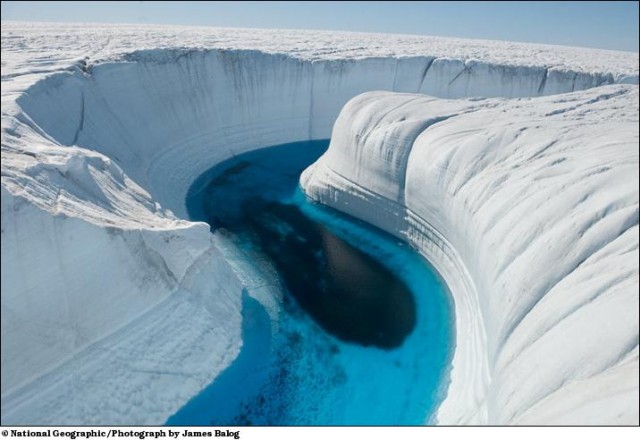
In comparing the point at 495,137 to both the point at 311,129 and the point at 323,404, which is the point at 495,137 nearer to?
the point at 323,404

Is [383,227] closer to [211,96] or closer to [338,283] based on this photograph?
[338,283]

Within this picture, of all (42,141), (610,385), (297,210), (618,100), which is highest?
(618,100)

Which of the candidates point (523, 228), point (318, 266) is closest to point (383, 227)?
point (318, 266)

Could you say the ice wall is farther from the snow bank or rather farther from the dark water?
the snow bank

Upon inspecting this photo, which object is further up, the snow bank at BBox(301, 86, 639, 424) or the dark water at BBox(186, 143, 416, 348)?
the snow bank at BBox(301, 86, 639, 424)

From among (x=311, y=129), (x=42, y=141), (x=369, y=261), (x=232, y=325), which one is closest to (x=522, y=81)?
(x=311, y=129)

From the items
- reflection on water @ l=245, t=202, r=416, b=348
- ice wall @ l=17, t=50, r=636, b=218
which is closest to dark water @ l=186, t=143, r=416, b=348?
reflection on water @ l=245, t=202, r=416, b=348

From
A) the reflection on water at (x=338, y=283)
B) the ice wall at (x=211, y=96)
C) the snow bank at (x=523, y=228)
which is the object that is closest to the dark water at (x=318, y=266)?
the reflection on water at (x=338, y=283)
